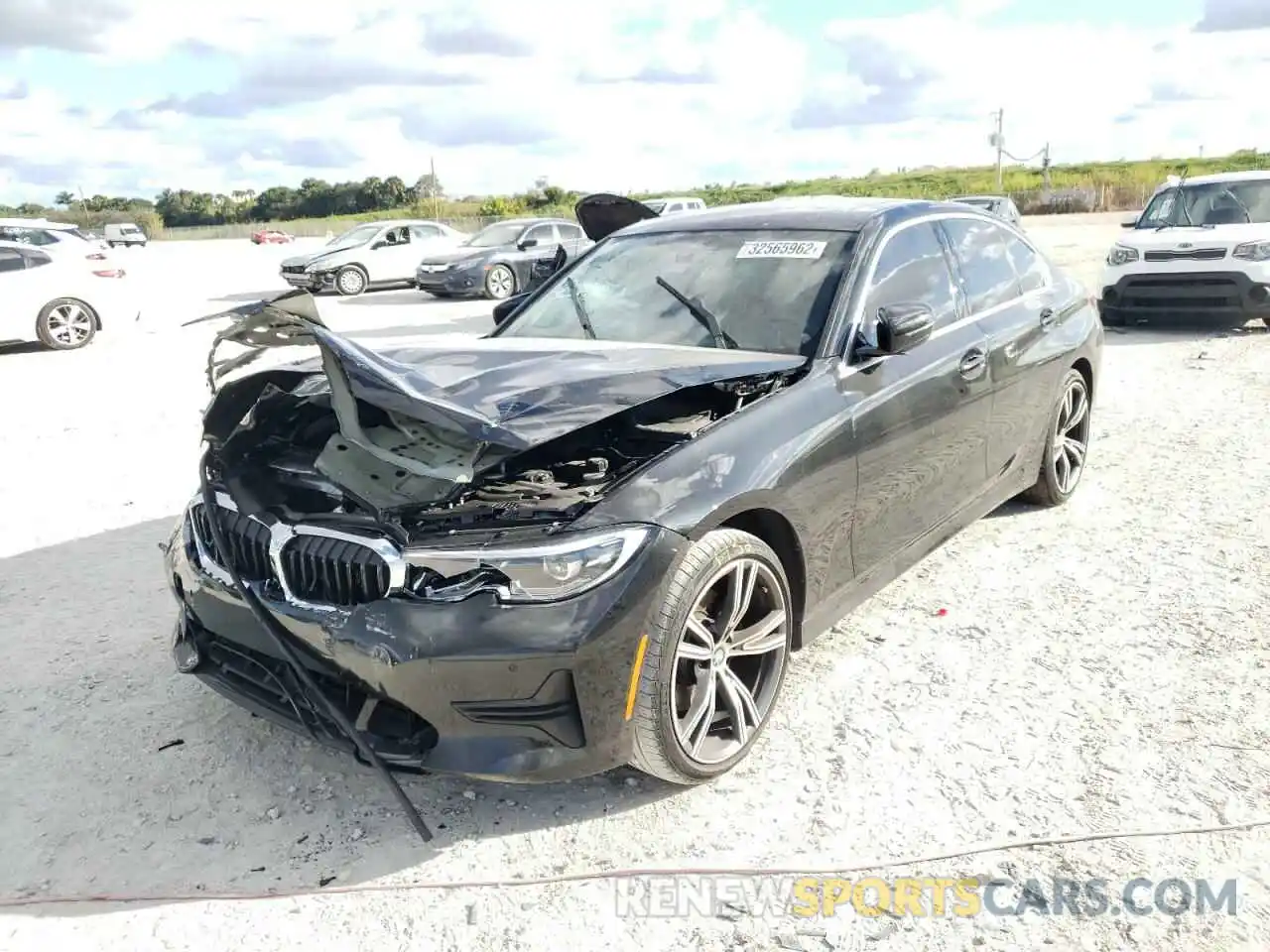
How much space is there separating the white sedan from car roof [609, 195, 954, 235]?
10880mm

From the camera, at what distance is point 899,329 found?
3523mm

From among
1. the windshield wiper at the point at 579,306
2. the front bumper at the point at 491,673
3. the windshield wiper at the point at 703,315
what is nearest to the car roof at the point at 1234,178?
the windshield wiper at the point at 579,306

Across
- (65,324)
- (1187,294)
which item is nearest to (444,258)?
(65,324)

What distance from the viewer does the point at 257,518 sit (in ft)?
9.70

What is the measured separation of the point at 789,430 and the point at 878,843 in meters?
1.27

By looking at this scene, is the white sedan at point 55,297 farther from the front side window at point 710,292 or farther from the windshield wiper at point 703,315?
the windshield wiper at point 703,315

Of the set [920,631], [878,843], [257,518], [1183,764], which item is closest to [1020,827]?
[878,843]

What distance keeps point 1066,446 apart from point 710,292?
103 inches

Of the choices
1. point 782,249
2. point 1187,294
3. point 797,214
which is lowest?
point 1187,294

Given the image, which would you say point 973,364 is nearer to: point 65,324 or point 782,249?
point 782,249

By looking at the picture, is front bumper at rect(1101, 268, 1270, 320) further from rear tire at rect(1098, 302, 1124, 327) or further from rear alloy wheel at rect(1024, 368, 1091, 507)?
rear alloy wheel at rect(1024, 368, 1091, 507)

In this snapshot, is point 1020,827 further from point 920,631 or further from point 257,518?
point 257,518

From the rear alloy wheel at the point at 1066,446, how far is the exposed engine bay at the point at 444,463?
99.3 inches

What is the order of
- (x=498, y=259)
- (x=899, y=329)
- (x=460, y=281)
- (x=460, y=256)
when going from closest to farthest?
(x=899, y=329) < (x=460, y=281) < (x=498, y=259) < (x=460, y=256)
